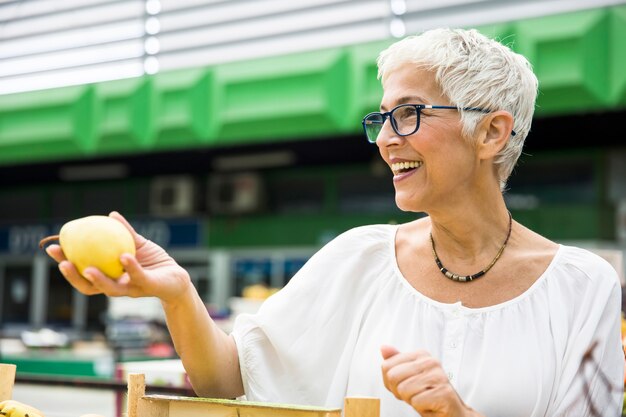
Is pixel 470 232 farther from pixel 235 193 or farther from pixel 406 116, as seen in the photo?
pixel 235 193

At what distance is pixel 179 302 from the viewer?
1543mm

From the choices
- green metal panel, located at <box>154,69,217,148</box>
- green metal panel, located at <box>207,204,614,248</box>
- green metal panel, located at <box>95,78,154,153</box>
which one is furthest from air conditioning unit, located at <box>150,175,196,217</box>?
green metal panel, located at <box>154,69,217,148</box>

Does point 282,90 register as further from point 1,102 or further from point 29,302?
point 29,302

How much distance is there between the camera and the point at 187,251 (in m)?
15.1

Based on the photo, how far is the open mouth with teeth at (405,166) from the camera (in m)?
1.64

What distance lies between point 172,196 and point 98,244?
1441 cm

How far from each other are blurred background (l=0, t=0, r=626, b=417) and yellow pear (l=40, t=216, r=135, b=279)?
23.8ft

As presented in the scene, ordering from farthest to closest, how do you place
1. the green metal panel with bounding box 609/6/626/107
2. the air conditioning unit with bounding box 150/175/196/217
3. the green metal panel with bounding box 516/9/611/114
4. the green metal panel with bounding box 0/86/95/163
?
the air conditioning unit with bounding box 150/175/196/217, the green metal panel with bounding box 0/86/95/163, the green metal panel with bounding box 516/9/611/114, the green metal panel with bounding box 609/6/626/107

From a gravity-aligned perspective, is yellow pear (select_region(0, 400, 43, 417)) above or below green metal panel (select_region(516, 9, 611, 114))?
below

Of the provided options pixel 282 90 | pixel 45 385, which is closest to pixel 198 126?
pixel 282 90

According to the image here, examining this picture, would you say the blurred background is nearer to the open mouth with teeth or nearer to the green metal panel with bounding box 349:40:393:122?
the green metal panel with bounding box 349:40:393:122

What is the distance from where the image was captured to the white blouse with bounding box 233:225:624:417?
1556 millimetres

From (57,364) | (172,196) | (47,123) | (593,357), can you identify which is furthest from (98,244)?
(172,196)

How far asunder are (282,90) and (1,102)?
237 inches
